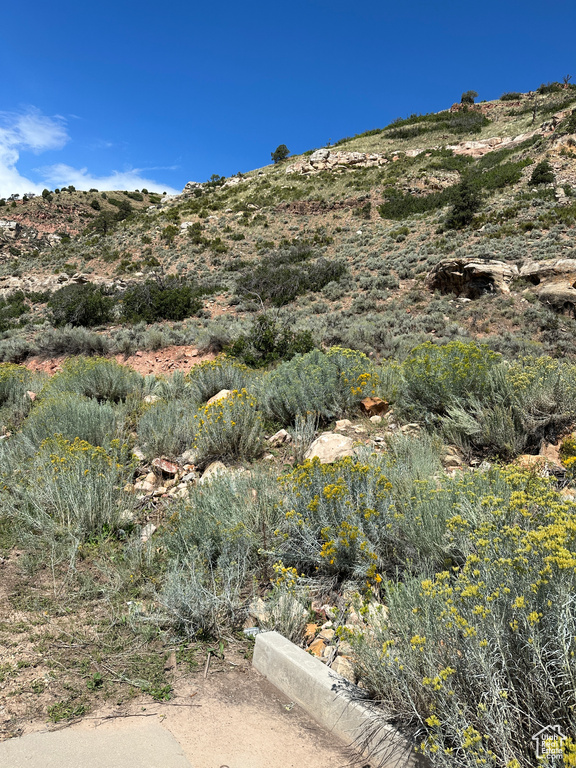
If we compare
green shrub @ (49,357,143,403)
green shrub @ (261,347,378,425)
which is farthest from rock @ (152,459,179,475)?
green shrub @ (49,357,143,403)

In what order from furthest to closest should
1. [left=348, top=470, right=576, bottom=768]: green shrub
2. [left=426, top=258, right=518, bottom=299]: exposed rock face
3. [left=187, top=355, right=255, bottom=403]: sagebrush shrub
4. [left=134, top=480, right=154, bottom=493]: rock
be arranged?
[left=426, top=258, right=518, bottom=299]: exposed rock face → [left=187, top=355, right=255, bottom=403]: sagebrush shrub → [left=134, top=480, right=154, bottom=493]: rock → [left=348, top=470, right=576, bottom=768]: green shrub

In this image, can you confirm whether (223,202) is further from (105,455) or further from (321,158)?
(105,455)

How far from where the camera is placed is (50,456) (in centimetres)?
413

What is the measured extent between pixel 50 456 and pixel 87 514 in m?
0.92

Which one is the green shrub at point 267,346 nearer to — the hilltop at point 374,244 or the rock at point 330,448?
the hilltop at point 374,244

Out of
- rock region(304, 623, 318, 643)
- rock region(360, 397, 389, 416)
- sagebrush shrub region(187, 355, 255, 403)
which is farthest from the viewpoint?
sagebrush shrub region(187, 355, 255, 403)

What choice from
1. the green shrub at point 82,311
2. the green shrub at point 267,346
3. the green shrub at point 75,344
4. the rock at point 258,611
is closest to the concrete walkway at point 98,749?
the rock at point 258,611

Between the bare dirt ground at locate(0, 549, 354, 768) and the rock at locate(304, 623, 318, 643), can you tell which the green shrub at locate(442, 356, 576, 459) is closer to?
the rock at locate(304, 623, 318, 643)

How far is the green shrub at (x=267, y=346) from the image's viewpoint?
9047 millimetres

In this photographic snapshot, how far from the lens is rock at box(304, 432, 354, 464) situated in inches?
168

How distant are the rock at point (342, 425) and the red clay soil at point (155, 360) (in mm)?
5644

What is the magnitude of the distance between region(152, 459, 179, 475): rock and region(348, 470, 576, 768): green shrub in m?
3.34

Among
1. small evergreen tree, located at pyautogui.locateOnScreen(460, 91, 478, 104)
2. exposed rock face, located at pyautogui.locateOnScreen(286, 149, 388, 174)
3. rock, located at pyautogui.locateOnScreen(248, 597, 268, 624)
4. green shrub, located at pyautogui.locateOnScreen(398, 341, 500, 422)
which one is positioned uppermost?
small evergreen tree, located at pyautogui.locateOnScreen(460, 91, 478, 104)

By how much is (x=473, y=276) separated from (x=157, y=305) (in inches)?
420
